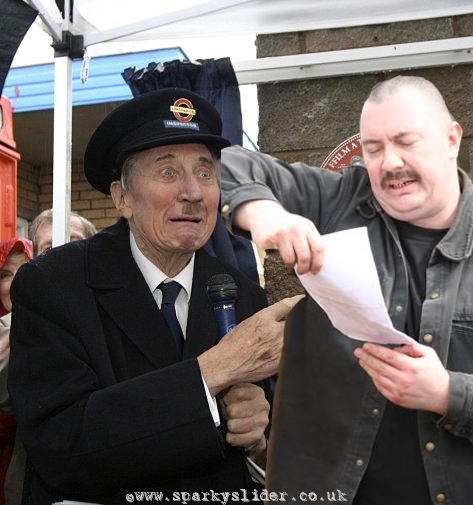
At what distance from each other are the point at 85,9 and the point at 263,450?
202 cm

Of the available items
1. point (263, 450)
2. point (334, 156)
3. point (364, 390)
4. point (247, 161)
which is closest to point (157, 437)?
point (263, 450)

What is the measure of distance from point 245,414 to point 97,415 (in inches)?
16.5

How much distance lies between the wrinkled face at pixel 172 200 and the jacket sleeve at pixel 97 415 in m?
0.41

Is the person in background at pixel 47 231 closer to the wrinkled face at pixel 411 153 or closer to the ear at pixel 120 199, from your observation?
the ear at pixel 120 199

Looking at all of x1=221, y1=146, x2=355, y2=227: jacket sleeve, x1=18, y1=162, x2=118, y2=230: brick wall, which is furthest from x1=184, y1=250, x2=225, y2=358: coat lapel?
x1=18, y1=162, x2=118, y2=230: brick wall

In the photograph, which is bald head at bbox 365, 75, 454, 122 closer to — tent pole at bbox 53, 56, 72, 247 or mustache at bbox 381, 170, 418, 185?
mustache at bbox 381, 170, 418, 185

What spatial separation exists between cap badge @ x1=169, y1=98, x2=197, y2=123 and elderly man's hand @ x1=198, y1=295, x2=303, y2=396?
0.71 m

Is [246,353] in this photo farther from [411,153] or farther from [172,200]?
[411,153]

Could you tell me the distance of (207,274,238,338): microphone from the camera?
201 cm

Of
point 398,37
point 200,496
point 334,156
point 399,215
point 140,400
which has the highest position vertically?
point 398,37

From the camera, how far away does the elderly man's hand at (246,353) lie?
1.90 metres

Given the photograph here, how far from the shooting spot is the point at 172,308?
7.15 ft

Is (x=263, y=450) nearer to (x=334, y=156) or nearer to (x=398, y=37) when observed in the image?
(x=334, y=156)

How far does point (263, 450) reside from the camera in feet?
7.11
